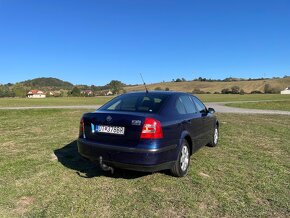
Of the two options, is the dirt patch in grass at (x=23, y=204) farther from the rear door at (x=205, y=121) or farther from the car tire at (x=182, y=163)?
the rear door at (x=205, y=121)

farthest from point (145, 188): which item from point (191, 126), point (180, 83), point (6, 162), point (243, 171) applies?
point (180, 83)

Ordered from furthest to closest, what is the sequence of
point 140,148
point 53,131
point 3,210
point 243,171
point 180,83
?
1. point 180,83
2. point 53,131
3. point 243,171
4. point 140,148
5. point 3,210

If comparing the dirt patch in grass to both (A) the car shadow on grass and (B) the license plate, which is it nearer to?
(A) the car shadow on grass

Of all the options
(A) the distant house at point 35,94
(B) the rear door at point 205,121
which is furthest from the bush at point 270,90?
(B) the rear door at point 205,121

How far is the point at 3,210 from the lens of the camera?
13.3 feet

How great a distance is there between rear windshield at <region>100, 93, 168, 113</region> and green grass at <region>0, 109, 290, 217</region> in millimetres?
1142

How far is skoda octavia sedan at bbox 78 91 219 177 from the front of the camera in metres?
4.81

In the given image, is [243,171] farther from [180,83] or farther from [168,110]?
[180,83]

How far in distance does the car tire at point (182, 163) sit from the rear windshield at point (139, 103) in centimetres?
81

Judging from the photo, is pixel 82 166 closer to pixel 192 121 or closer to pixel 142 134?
pixel 142 134

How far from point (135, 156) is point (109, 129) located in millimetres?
635

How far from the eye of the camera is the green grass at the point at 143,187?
4.14 meters

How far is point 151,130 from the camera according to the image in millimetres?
4824

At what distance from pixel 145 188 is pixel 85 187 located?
91cm
